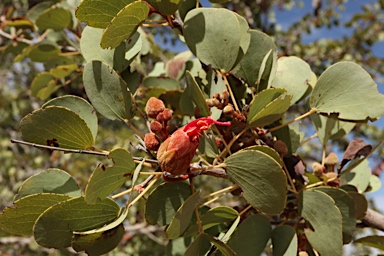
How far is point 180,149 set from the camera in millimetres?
544

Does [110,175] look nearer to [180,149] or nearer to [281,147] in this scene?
[180,149]

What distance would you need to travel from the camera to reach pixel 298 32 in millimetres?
3820

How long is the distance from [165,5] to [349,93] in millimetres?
A: 331

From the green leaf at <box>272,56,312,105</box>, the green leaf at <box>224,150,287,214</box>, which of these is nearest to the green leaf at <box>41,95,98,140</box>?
the green leaf at <box>224,150,287,214</box>

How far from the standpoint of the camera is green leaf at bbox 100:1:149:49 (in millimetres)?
566

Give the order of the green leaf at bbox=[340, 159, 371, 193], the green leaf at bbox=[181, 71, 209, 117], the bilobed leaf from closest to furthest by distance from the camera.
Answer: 1. the bilobed leaf
2. the green leaf at bbox=[181, 71, 209, 117]
3. the green leaf at bbox=[340, 159, 371, 193]

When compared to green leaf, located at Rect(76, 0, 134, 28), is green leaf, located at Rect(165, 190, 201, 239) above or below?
below

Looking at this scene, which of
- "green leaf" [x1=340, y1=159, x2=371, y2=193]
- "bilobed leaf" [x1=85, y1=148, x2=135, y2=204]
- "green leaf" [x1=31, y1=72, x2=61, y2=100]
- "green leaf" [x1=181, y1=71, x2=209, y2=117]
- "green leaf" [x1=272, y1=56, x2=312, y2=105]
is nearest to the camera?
"bilobed leaf" [x1=85, y1=148, x2=135, y2=204]

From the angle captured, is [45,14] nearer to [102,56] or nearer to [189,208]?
[102,56]

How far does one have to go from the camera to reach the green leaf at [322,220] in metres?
0.62

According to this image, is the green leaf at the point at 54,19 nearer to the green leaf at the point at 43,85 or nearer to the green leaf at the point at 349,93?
the green leaf at the point at 43,85

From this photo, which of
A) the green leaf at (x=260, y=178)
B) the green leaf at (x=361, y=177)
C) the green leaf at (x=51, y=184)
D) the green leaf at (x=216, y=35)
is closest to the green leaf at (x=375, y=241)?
the green leaf at (x=361, y=177)

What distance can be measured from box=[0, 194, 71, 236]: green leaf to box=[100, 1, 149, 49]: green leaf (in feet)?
0.76

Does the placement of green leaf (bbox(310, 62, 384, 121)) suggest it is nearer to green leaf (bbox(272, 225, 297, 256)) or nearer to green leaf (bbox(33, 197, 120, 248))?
green leaf (bbox(272, 225, 297, 256))
